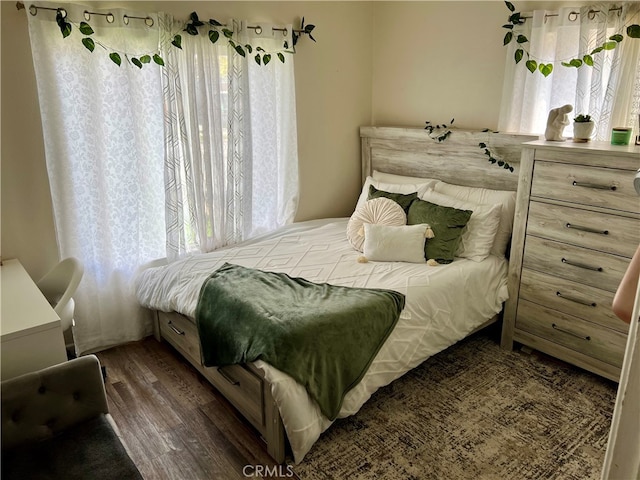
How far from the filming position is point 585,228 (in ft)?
7.85

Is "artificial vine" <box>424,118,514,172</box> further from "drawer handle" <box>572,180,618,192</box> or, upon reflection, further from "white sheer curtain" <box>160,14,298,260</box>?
"white sheer curtain" <box>160,14,298,260</box>

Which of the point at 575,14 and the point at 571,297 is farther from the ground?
the point at 575,14

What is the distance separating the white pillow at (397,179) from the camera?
3342mm

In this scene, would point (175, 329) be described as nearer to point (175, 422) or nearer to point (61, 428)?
point (175, 422)

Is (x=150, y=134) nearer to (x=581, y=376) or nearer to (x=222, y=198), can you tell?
(x=222, y=198)

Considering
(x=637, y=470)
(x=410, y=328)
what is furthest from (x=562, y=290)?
(x=637, y=470)

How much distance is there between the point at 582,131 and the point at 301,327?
184 centimetres

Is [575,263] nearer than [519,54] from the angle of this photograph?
Yes

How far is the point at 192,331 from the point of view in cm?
254

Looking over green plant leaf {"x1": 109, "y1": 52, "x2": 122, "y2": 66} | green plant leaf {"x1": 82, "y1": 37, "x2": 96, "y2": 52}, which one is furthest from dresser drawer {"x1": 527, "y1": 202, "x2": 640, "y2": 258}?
green plant leaf {"x1": 82, "y1": 37, "x2": 96, "y2": 52}

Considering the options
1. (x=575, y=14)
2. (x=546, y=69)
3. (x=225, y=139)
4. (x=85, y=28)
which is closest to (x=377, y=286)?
(x=225, y=139)

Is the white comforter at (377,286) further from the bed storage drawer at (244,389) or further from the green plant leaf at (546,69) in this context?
the green plant leaf at (546,69)

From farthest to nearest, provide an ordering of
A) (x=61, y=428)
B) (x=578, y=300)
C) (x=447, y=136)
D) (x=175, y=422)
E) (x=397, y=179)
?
(x=397, y=179)
(x=447, y=136)
(x=578, y=300)
(x=175, y=422)
(x=61, y=428)

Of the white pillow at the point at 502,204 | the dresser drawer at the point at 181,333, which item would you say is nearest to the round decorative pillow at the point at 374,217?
the white pillow at the point at 502,204
